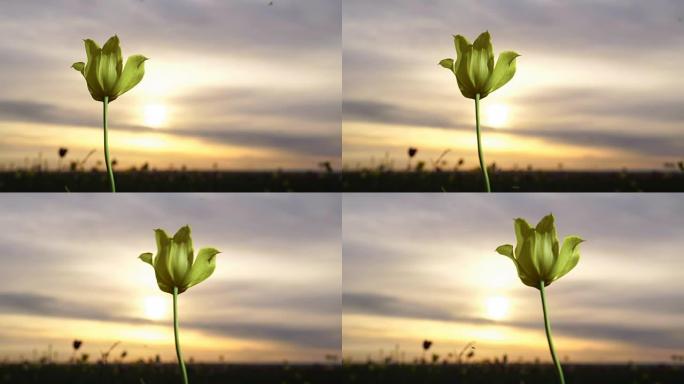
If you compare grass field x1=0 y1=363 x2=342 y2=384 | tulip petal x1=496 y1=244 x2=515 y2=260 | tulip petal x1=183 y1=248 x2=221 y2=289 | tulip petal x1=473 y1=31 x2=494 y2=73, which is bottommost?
grass field x1=0 y1=363 x2=342 y2=384

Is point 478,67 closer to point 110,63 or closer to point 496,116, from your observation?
point 496,116

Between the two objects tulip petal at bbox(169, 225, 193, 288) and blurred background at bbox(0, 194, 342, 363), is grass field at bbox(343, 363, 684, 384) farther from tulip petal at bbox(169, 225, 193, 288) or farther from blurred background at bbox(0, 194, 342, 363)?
tulip petal at bbox(169, 225, 193, 288)

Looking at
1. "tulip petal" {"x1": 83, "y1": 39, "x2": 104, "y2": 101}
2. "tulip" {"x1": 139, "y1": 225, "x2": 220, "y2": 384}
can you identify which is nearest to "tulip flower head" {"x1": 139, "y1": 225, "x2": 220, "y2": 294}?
"tulip" {"x1": 139, "y1": 225, "x2": 220, "y2": 384}

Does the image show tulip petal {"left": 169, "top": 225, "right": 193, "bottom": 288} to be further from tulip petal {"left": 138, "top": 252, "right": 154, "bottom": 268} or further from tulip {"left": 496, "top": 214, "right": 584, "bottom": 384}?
tulip {"left": 496, "top": 214, "right": 584, "bottom": 384}

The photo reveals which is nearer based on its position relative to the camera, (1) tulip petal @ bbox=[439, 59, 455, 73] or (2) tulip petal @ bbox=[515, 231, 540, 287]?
(2) tulip petal @ bbox=[515, 231, 540, 287]

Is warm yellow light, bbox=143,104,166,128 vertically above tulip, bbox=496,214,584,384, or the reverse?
warm yellow light, bbox=143,104,166,128

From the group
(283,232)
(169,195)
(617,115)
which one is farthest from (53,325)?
(617,115)

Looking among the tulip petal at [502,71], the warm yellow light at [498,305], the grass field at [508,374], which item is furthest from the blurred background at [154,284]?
the tulip petal at [502,71]
